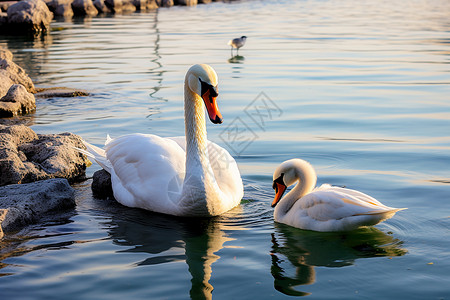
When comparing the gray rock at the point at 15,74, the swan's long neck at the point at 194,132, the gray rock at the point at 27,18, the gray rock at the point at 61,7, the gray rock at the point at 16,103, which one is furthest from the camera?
the gray rock at the point at 61,7

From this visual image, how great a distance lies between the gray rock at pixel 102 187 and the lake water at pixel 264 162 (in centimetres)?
14

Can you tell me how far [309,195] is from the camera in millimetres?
5777

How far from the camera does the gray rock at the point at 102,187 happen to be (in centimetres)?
707

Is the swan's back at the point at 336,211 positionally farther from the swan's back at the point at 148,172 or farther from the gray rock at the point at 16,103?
the gray rock at the point at 16,103

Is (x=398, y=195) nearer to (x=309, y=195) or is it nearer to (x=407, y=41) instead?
(x=309, y=195)

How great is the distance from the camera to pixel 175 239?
5602mm

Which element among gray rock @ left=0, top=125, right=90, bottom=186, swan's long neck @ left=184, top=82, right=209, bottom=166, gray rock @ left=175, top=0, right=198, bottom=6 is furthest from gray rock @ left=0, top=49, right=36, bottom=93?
gray rock @ left=175, top=0, right=198, bottom=6

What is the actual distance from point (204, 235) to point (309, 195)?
3.25 ft

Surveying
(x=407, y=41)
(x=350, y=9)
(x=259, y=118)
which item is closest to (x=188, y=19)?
(x=350, y=9)

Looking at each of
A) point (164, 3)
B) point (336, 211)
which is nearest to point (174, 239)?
point (336, 211)

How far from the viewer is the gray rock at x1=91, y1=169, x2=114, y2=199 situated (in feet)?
23.2

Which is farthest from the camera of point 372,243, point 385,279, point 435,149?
point 435,149

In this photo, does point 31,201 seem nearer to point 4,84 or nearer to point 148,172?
point 148,172

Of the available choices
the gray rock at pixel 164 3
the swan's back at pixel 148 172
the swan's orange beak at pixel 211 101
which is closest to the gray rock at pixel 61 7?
the gray rock at pixel 164 3
